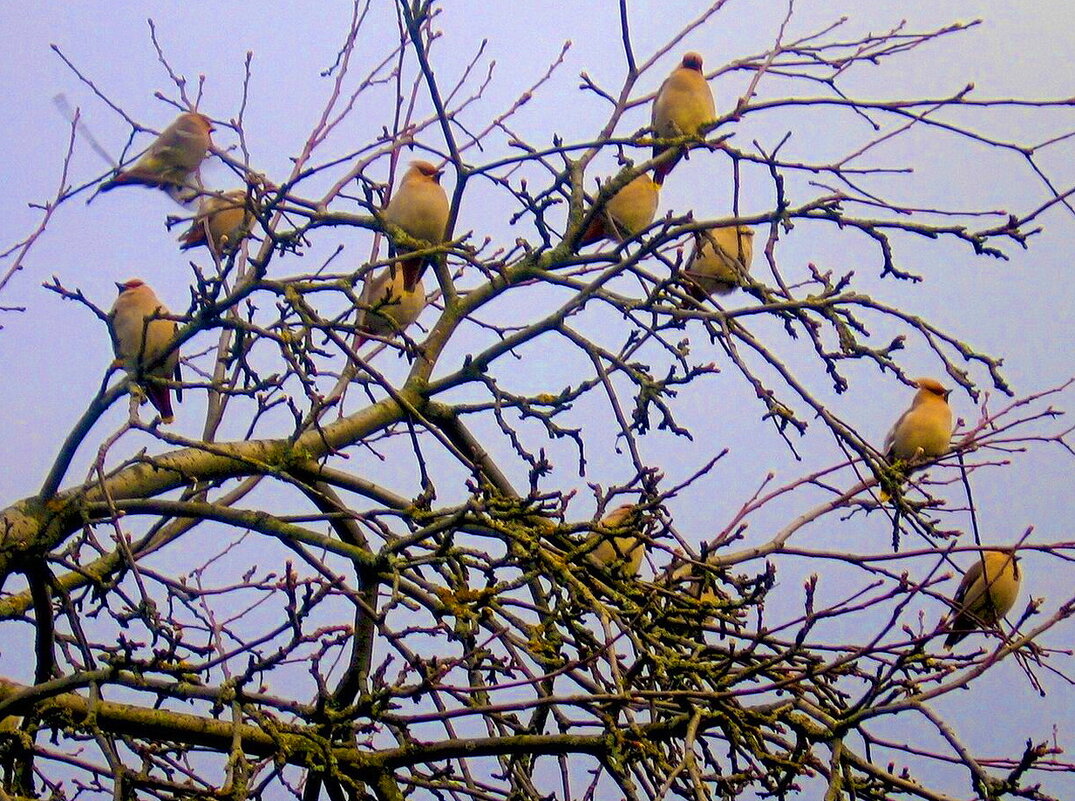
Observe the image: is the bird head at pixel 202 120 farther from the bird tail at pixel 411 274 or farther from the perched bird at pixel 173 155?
the bird tail at pixel 411 274

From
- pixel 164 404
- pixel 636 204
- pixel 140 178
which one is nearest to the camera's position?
pixel 164 404

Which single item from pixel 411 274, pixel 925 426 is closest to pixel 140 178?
pixel 411 274

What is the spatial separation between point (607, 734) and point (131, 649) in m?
1.21

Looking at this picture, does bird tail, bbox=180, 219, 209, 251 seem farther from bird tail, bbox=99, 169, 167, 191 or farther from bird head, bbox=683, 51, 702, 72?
bird head, bbox=683, 51, 702, 72

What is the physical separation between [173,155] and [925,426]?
386 centimetres

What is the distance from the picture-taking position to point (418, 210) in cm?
597

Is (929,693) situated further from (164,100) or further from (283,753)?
(164,100)

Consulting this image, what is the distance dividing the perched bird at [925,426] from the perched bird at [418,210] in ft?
8.11

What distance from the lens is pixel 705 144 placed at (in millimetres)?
3998

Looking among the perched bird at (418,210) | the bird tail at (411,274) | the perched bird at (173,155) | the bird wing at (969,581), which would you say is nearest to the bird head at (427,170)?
the perched bird at (418,210)

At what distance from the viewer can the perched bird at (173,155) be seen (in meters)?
5.95

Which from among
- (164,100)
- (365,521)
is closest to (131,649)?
(365,521)

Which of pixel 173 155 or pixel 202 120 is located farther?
pixel 202 120

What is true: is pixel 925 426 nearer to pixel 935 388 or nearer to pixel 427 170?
pixel 935 388
